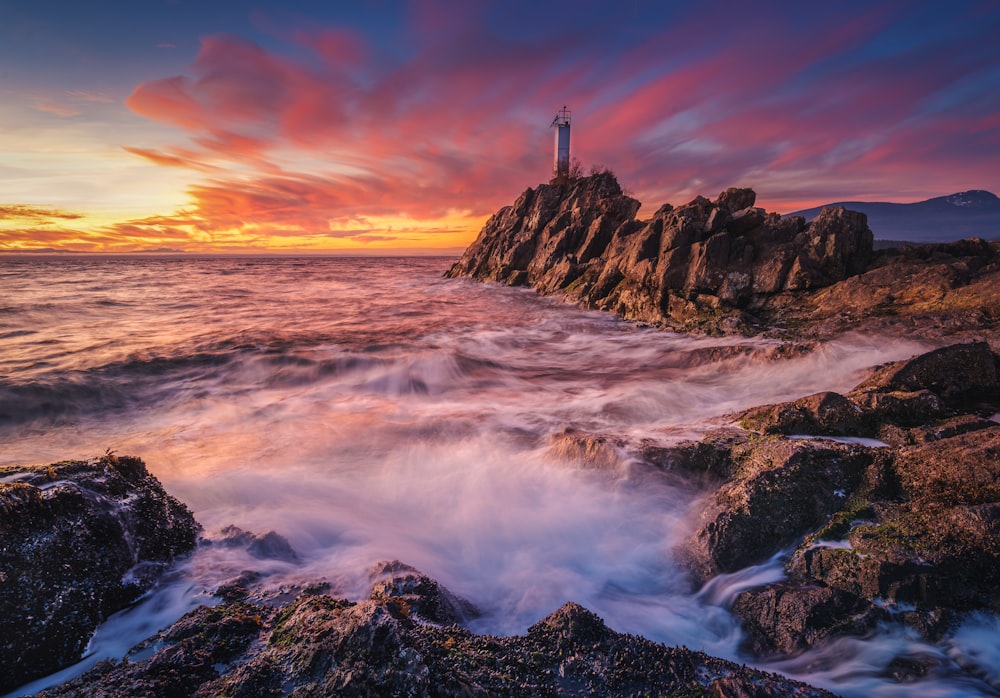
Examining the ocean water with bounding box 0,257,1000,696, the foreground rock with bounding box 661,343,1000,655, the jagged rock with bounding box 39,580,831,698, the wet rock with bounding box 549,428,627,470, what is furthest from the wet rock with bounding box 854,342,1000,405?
the jagged rock with bounding box 39,580,831,698

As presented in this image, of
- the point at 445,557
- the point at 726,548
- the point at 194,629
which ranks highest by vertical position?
the point at 194,629

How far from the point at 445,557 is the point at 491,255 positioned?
121 feet

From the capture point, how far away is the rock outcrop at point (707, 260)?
1564 cm

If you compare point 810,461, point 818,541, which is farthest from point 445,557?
point 810,461

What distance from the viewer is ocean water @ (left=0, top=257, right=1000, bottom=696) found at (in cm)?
393

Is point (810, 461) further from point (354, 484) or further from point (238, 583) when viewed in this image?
point (354, 484)

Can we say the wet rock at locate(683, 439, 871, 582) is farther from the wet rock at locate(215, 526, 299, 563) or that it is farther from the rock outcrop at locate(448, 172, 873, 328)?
the rock outcrop at locate(448, 172, 873, 328)

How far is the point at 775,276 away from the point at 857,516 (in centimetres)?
1401

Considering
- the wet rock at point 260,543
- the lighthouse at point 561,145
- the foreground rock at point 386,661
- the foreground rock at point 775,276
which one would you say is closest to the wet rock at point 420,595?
the foreground rock at point 386,661

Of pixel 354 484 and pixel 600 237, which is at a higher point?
pixel 600 237

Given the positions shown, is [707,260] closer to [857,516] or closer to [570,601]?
[857,516]

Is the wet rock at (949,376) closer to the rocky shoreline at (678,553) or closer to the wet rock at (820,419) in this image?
the rocky shoreline at (678,553)

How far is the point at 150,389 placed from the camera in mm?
11320

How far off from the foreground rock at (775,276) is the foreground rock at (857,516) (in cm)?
747
